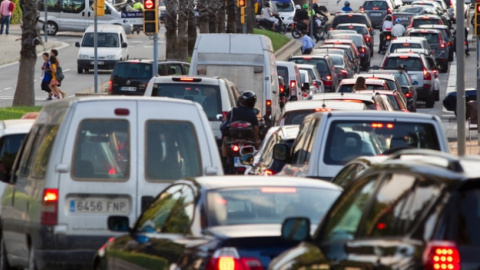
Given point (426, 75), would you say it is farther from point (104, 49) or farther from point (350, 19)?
point (350, 19)

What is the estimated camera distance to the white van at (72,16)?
63.9 m

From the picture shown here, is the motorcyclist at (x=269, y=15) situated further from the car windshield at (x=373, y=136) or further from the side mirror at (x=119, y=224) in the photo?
the side mirror at (x=119, y=224)

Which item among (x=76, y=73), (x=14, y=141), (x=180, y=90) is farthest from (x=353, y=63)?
(x=14, y=141)

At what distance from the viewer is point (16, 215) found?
1189cm

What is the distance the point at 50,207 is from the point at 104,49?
4168 centimetres

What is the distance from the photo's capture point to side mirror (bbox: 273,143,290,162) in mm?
13695

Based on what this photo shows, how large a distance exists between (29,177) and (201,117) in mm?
1618

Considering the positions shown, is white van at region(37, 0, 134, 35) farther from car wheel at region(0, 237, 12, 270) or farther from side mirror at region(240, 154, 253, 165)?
car wheel at region(0, 237, 12, 270)

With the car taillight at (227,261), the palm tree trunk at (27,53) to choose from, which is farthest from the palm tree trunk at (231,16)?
the car taillight at (227,261)

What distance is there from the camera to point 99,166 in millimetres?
11258

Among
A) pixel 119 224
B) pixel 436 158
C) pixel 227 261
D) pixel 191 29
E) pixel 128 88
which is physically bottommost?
pixel 191 29

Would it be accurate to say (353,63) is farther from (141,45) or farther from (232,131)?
(232,131)

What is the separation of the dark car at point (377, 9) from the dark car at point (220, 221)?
231 feet

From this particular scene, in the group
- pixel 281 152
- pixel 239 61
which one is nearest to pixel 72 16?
pixel 239 61
